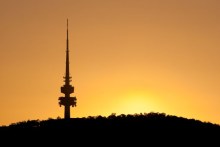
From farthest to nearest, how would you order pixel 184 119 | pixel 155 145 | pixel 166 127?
pixel 184 119 < pixel 166 127 < pixel 155 145

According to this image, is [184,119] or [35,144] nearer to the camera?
[35,144]

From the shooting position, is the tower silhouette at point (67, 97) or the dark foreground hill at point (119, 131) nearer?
the dark foreground hill at point (119, 131)

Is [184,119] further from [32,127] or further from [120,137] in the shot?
[32,127]

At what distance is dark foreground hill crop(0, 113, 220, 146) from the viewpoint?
58.7m

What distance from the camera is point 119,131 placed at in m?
61.0

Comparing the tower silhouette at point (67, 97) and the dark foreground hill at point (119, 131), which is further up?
the tower silhouette at point (67, 97)

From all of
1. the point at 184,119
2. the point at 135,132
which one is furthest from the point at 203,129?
the point at 135,132

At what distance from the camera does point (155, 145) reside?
57375mm

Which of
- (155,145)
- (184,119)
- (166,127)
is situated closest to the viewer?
(155,145)

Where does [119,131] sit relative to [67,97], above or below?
below

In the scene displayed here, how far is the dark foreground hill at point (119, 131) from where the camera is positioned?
58.7m

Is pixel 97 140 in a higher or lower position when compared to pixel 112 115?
lower

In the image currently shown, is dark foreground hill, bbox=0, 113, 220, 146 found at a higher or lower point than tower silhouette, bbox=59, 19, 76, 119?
lower

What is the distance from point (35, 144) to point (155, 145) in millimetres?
11261
